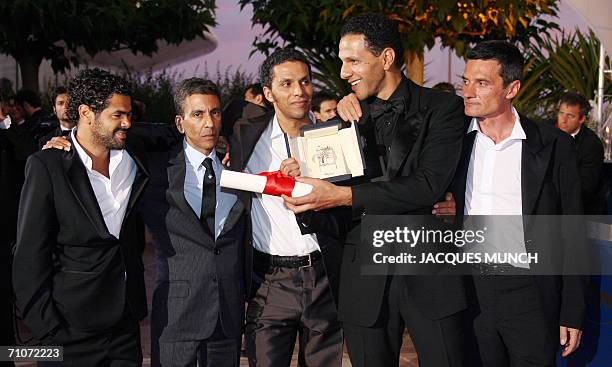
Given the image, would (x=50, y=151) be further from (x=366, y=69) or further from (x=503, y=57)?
(x=503, y=57)

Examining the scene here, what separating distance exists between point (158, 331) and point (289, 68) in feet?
4.57

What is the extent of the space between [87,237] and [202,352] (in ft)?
2.79

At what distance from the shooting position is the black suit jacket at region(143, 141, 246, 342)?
3771 mm

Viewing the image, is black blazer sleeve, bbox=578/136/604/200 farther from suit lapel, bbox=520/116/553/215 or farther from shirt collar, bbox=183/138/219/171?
shirt collar, bbox=183/138/219/171

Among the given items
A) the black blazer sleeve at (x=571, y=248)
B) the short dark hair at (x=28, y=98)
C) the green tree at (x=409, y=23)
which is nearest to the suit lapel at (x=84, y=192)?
the black blazer sleeve at (x=571, y=248)

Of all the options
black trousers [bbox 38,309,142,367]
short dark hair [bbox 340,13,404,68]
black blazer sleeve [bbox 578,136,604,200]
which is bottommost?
black trousers [bbox 38,309,142,367]

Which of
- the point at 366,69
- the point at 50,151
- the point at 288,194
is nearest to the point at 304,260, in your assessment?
the point at 288,194

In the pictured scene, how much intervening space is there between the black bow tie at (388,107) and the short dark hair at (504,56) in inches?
16.7

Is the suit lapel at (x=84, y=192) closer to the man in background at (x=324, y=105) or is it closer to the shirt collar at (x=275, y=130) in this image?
the shirt collar at (x=275, y=130)

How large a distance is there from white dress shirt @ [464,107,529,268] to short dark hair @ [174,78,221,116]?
1.30 metres

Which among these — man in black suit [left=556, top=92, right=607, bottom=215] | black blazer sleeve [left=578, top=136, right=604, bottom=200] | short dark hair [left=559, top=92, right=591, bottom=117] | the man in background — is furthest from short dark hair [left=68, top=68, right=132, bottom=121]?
short dark hair [left=559, top=92, right=591, bottom=117]

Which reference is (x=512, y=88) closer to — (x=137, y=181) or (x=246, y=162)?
(x=246, y=162)

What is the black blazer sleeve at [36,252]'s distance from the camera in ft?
11.1

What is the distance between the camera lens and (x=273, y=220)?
3902mm
